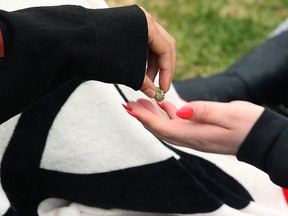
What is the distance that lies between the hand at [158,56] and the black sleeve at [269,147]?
0.14 meters

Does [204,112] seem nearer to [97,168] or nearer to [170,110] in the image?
[170,110]

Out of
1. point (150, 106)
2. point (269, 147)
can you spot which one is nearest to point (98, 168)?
point (150, 106)

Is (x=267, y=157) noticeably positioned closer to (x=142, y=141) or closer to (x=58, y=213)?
(x=142, y=141)

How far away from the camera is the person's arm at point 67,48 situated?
24.3 inches

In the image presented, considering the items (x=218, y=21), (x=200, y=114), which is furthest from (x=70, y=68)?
(x=218, y=21)

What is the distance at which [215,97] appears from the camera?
138cm

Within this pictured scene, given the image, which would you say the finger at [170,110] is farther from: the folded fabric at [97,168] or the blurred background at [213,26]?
the blurred background at [213,26]

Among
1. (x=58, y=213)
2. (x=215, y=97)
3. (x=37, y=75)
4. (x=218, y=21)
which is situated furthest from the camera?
(x=218, y=21)

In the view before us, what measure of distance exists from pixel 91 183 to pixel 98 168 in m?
0.03

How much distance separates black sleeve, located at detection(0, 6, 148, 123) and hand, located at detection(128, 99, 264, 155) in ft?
0.24

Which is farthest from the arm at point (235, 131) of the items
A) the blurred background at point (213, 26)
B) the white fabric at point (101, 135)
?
the blurred background at point (213, 26)

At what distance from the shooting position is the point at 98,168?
0.89 m

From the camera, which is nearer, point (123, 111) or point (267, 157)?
point (267, 157)

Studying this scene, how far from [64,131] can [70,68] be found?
23cm
